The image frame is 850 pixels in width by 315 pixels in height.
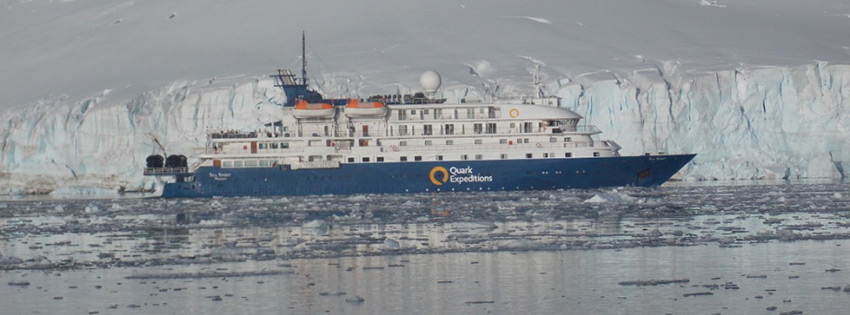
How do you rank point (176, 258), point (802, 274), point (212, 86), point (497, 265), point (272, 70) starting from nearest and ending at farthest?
point (802, 274), point (497, 265), point (176, 258), point (212, 86), point (272, 70)

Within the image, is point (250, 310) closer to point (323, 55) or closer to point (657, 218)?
point (657, 218)

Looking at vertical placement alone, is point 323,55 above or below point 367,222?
above

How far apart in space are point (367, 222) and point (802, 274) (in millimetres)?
11869

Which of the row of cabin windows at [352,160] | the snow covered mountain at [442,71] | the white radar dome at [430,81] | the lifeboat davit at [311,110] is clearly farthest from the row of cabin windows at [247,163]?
the white radar dome at [430,81]

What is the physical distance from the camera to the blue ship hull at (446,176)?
41750 mm

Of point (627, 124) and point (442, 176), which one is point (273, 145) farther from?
point (627, 124)

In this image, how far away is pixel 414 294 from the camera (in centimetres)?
1520

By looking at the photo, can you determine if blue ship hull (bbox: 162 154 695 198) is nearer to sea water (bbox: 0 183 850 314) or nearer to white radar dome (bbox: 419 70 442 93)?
white radar dome (bbox: 419 70 442 93)

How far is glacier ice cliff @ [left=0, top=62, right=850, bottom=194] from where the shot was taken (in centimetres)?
4625

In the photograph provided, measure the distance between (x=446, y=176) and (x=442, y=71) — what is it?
37.7 ft

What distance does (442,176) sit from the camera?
42000 mm

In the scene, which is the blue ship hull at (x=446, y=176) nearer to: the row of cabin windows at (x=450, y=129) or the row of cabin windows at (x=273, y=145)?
the row of cabin windows at (x=273, y=145)

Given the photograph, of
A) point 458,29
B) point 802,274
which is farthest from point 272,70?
point 802,274

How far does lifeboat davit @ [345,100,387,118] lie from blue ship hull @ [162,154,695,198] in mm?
1661
